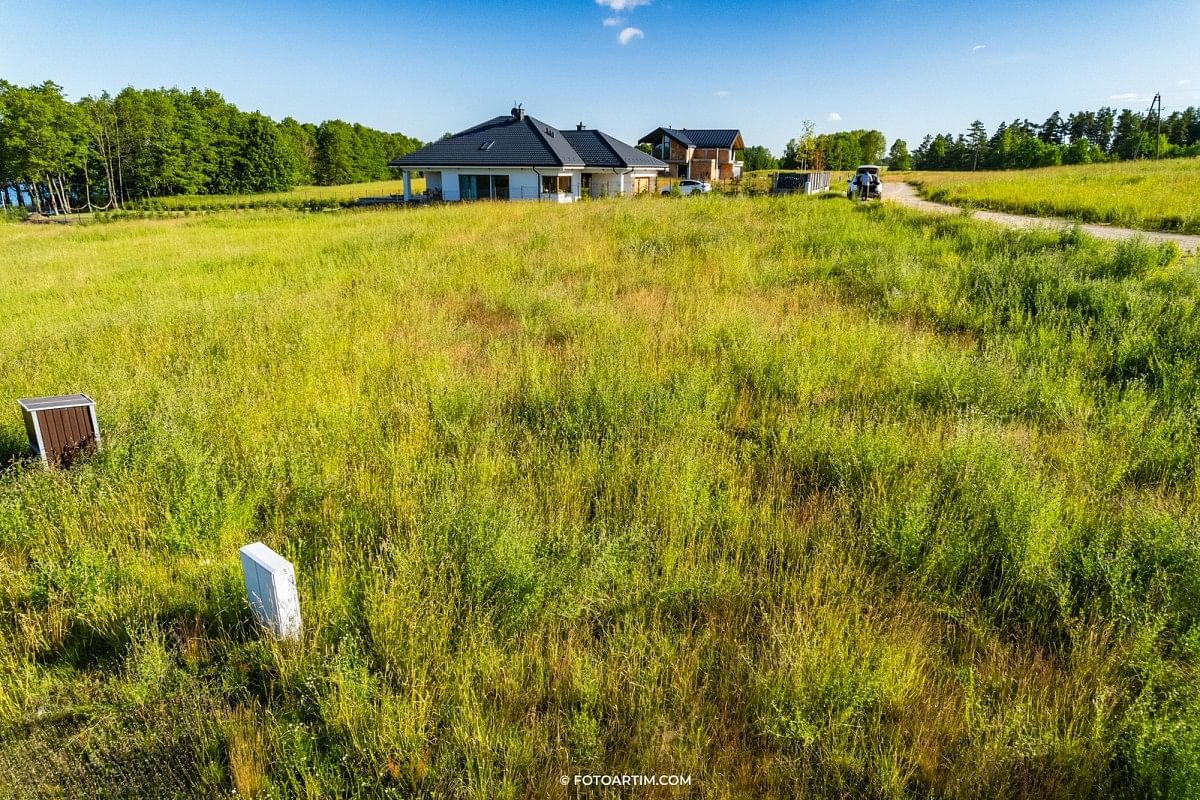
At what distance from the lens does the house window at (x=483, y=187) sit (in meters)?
35.8

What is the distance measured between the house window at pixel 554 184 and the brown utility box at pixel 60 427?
33504mm

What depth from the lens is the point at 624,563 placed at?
3080 millimetres

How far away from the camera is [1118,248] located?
9.32 metres

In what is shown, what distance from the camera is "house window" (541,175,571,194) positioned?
35.3 metres

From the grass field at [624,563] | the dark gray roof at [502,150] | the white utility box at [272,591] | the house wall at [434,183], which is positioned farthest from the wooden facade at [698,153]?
the white utility box at [272,591]

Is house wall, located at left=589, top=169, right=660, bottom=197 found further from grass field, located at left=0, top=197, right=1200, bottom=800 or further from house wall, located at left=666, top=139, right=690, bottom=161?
grass field, located at left=0, top=197, right=1200, bottom=800

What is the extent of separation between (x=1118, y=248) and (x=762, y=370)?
7633 mm

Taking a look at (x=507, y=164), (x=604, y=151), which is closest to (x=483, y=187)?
(x=507, y=164)

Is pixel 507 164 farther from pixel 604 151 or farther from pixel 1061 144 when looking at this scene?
pixel 1061 144

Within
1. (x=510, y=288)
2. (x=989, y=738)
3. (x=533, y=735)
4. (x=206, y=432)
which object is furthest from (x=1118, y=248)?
(x=206, y=432)

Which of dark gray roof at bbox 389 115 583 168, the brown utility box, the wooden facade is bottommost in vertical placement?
the brown utility box

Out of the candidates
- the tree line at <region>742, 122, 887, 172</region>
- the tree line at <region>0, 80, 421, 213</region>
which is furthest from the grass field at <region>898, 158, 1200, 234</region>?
the tree line at <region>0, 80, 421, 213</region>

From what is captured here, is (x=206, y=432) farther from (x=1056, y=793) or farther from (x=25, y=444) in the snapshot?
(x=1056, y=793)

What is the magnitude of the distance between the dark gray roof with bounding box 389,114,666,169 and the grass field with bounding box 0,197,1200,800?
30.8m
